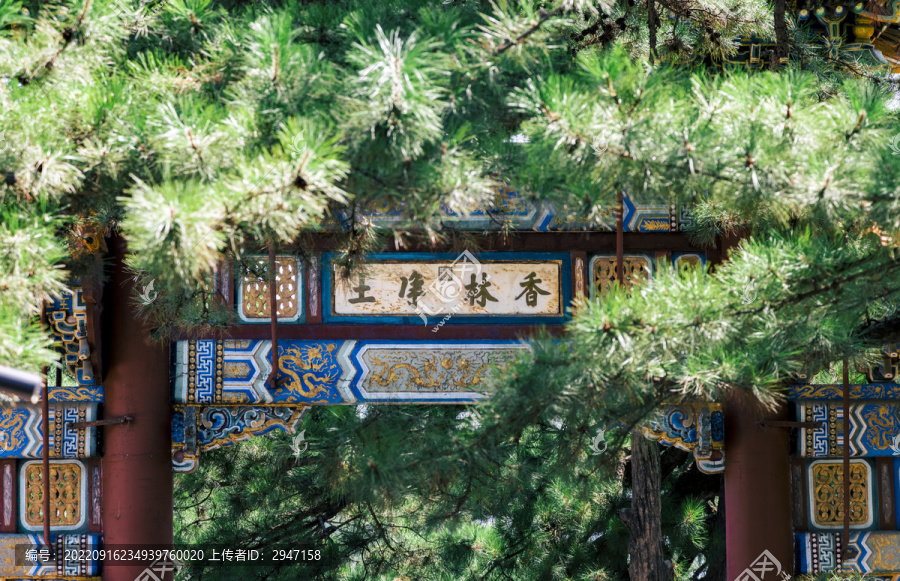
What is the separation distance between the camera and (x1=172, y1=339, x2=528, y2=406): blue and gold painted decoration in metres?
4.14

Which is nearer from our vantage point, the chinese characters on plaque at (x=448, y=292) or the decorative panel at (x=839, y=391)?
the chinese characters on plaque at (x=448, y=292)

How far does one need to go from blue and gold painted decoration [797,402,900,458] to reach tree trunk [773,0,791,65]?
4.96 ft

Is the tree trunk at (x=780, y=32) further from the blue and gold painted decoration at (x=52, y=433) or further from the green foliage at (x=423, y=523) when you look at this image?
the blue and gold painted decoration at (x=52, y=433)

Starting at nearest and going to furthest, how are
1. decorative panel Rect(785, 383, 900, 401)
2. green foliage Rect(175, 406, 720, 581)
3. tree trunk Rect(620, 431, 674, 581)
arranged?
decorative panel Rect(785, 383, 900, 401) → tree trunk Rect(620, 431, 674, 581) → green foliage Rect(175, 406, 720, 581)

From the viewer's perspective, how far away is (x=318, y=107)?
250cm

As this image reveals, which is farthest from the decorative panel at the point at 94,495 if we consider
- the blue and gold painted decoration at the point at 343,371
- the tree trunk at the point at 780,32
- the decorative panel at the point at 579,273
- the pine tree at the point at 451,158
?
the tree trunk at the point at 780,32

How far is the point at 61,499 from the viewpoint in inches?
168

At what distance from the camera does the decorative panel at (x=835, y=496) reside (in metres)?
4.30

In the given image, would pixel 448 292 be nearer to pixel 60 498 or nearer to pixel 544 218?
pixel 544 218

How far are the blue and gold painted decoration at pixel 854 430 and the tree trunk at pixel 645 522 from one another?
783 mm

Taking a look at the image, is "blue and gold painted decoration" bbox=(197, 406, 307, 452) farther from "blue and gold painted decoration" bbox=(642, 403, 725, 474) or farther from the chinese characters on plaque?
"blue and gold painted decoration" bbox=(642, 403, 725, 474)

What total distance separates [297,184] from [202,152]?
293mm

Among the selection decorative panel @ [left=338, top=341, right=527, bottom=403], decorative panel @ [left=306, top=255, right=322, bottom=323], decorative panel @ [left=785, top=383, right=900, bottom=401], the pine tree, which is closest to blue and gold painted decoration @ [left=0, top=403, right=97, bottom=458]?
decorative panel @ [left=306, top=255, right=322, bottom=323]

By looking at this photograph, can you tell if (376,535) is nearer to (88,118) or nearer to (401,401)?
(401,401)
